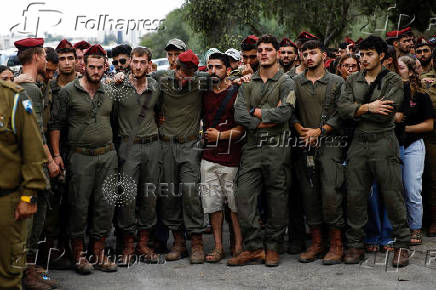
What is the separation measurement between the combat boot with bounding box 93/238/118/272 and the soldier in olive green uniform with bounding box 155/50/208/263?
715 millimetres

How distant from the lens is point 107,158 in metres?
6.59

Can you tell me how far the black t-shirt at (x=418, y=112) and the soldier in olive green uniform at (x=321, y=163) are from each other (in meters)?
1.11

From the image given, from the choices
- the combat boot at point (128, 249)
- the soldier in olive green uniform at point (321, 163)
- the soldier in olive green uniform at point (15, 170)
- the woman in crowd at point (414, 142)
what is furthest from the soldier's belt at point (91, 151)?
the woman in crowd at point (414, 142)

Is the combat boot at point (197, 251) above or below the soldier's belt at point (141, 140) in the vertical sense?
below

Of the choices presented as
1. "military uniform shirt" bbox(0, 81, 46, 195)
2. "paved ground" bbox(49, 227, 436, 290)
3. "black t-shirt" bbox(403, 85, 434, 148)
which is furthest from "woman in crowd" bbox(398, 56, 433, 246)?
"military uniform shirt" bbox(0, 81, 46, 195)

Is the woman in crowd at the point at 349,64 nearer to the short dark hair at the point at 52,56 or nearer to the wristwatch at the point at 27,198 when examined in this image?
the short dark hair at the point at 52,56

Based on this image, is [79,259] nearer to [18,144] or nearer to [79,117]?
[79,117]

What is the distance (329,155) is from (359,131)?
43 cm

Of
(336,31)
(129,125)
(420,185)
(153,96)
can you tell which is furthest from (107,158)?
(336,31)

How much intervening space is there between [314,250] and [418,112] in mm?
2212

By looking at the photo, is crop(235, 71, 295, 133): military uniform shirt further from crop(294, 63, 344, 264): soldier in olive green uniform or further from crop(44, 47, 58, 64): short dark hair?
crop(44, 47, 58, 64): short dark hair

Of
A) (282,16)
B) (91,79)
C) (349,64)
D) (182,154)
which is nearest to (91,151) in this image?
(91,79)

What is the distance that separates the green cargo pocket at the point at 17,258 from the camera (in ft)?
15.2

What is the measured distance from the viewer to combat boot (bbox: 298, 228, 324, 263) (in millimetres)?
6793
